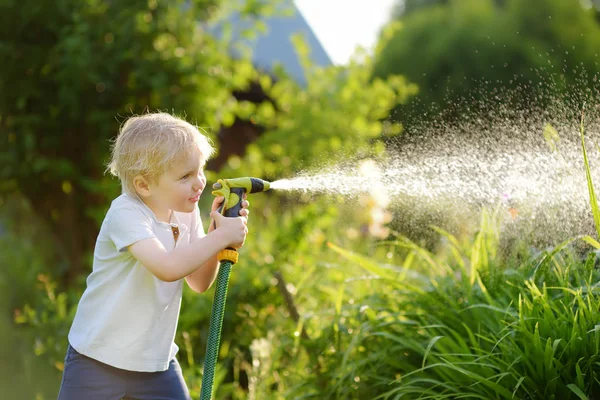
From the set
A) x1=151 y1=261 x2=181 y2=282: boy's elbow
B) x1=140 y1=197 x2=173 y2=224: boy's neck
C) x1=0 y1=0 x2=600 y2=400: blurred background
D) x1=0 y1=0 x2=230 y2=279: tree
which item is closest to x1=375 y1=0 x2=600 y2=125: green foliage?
x1=0 y1=0 x2=600 y2=400: blurred background

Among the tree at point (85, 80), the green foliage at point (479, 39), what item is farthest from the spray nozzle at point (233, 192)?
the green foliage at point (479, 39)

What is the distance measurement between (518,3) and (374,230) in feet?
35.6

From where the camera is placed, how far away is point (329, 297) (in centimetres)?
363

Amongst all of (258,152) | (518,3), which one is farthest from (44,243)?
(518,3)

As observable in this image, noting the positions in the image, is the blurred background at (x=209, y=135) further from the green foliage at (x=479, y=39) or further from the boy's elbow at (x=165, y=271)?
the green foliage at (x=479, y=39)

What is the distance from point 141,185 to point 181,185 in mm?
137

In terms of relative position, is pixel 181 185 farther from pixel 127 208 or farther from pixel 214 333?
pixel 214 333

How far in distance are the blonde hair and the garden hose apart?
0.47 feet

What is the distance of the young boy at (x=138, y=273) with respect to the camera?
2.21 meters

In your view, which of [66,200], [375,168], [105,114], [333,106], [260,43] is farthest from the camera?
[260,43]

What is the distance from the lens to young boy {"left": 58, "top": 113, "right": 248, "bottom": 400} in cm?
221

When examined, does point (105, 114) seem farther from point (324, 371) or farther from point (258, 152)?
point (324, 371)

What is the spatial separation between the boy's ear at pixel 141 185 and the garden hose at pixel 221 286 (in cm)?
21

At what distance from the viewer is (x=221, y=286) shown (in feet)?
7.24
